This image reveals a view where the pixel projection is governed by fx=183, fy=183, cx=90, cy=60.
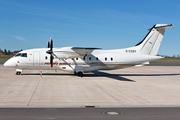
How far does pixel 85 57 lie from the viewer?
74.4ft

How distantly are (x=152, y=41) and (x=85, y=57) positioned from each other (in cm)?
900

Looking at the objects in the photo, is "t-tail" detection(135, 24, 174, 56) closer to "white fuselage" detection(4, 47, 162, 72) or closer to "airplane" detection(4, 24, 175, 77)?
"airplane" detection(4, 24, 175, 77)

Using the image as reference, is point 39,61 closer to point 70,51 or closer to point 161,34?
point 70,51

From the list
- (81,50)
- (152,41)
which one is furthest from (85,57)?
(152,41)

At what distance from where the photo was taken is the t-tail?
23.7 m

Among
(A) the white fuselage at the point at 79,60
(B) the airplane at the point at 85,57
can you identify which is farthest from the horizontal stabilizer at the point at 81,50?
(A) the white fuselage at the point at 79,60

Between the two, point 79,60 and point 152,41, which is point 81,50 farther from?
point 152,41

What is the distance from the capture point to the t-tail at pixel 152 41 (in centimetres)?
2369
